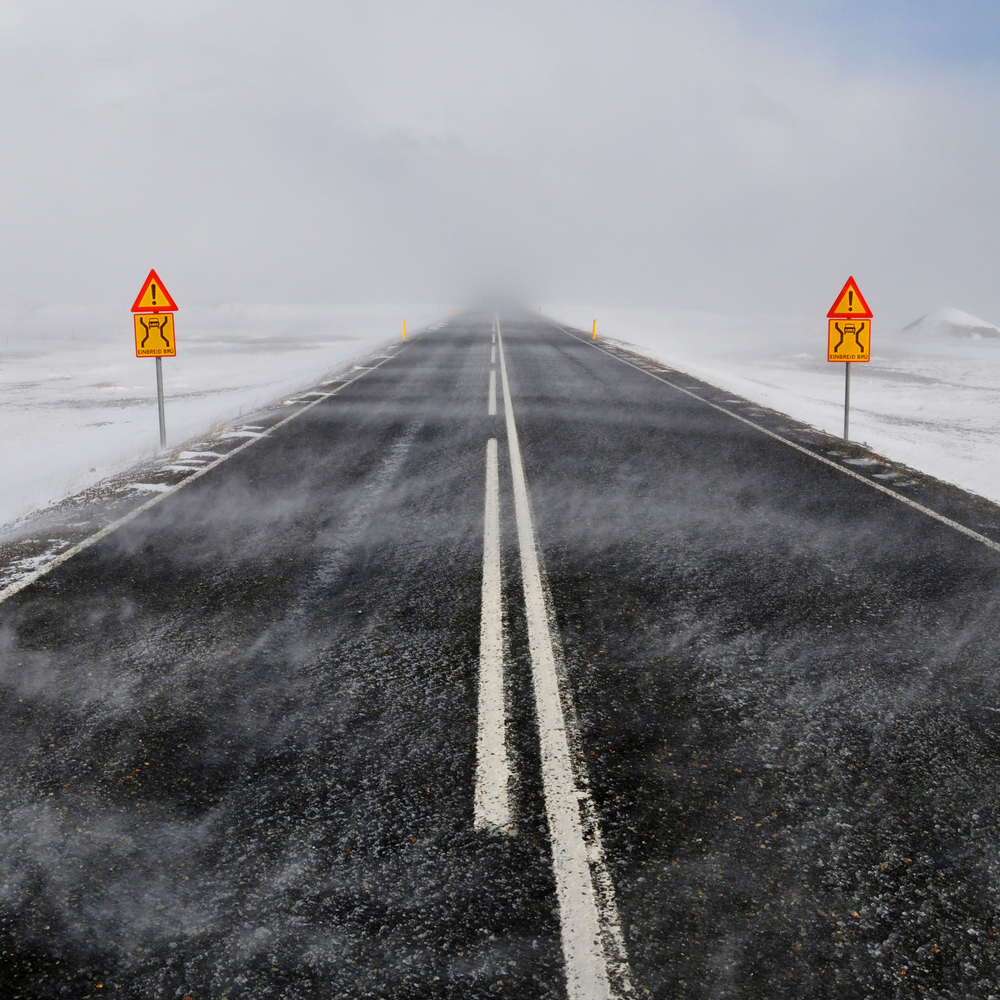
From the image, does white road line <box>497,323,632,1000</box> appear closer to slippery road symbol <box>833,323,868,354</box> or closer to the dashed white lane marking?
the dashed white lane marking

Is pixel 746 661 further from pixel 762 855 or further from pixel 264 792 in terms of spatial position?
pixel 264 792

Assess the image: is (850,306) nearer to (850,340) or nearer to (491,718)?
(850,340)

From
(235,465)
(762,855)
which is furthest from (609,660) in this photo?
(235,465)

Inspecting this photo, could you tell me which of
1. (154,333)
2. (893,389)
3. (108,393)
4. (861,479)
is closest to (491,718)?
(861,479)

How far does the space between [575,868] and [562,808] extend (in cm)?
33

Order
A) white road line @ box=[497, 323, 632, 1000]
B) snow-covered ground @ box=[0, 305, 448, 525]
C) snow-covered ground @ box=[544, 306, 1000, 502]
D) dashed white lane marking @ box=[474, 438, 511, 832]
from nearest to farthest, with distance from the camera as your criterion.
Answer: white road line @ box=[497, 323, 632, 1000] → dashed white lane marking @ box=[474, 438, 511, 832] → snow-covered ground @ box=[0, 305, 448, 525] → snow-covered ground @ box=[544, 306, 1000, 502]

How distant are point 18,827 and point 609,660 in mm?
2772

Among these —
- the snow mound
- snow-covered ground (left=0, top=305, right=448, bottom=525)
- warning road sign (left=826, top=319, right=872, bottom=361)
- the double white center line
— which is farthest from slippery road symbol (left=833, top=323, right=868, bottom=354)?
the snow mound

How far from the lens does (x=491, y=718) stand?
3.77 m

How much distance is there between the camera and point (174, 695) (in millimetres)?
4027

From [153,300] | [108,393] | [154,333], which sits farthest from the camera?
[108,393]

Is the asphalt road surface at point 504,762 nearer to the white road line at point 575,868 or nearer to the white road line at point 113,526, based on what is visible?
the white road line at point 575,868

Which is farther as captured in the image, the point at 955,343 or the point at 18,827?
the point at 955,343

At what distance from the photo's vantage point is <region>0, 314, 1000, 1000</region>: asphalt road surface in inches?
96.6
